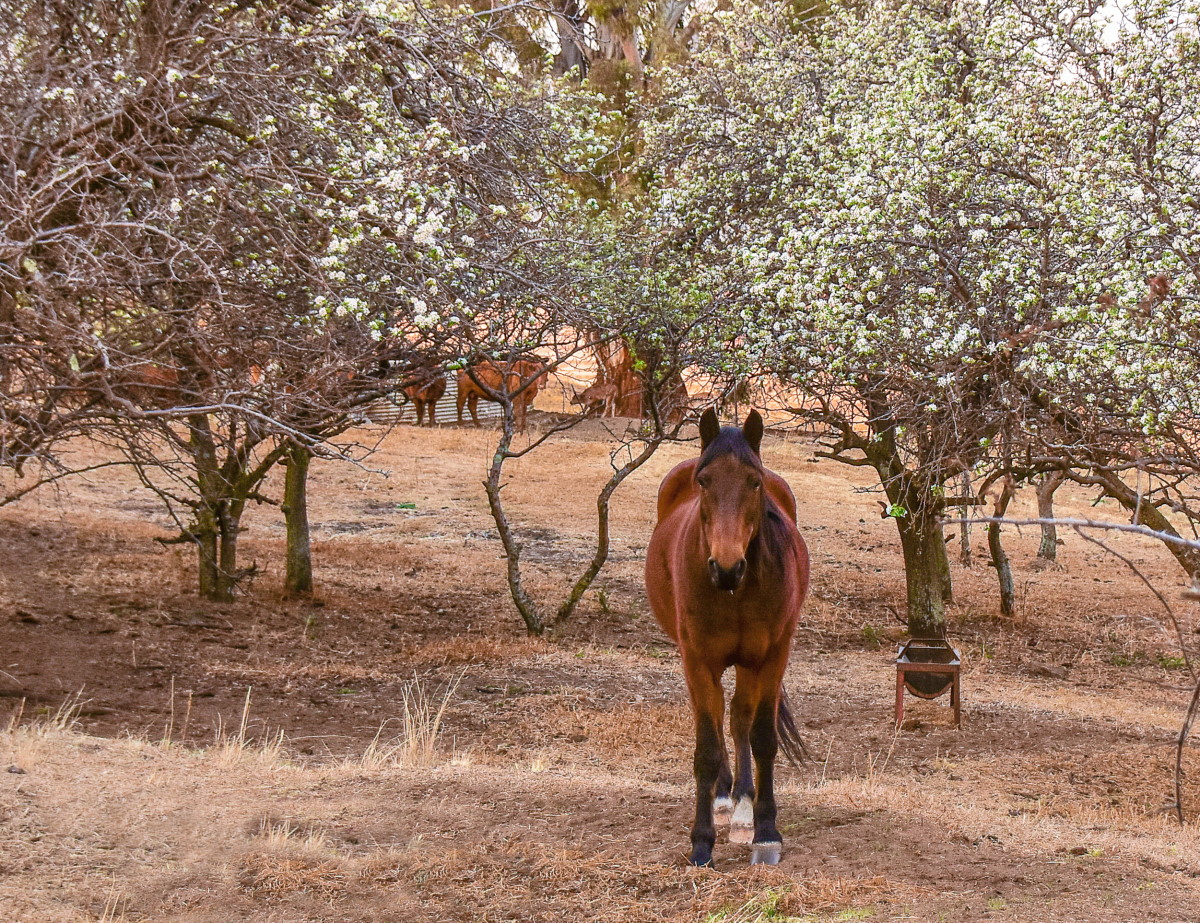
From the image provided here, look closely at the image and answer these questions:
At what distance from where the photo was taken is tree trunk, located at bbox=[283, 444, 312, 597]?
16062 millimetres

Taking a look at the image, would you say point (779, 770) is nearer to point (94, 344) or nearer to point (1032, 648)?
point (94, 344)

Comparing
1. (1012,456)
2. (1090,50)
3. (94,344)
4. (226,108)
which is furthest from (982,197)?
(94,344)

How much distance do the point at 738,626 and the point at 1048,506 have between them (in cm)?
1066

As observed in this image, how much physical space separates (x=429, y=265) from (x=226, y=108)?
8.46ft

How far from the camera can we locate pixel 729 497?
580 centimetres

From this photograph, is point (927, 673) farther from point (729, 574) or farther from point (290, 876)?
point (290, 876)

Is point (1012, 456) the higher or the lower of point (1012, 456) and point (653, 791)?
the higher

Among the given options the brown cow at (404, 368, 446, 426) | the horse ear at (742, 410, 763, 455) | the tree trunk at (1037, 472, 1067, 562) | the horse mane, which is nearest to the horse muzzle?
the horse mane

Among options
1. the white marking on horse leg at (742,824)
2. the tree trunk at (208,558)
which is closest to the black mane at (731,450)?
the white marking on horse leg at (742,824)

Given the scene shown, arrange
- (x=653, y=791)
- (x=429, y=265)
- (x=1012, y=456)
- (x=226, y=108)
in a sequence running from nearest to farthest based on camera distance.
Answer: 1. (x=653, y=791)
2. (x=429, y=265)
3. (x=226, y=108)
4. (x=1012, y=456)

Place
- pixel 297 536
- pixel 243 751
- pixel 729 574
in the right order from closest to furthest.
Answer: pixel 729 574
pixel 243 751
pixel 297 536

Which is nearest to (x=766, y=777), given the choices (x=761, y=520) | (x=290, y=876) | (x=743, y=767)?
(x=743, y=767)

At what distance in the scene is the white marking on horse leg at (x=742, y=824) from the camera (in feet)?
21.9

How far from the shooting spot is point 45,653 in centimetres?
1194
